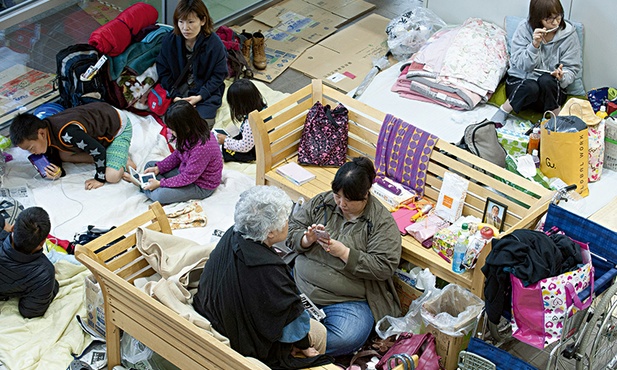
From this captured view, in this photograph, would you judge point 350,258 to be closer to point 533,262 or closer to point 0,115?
point 533,262

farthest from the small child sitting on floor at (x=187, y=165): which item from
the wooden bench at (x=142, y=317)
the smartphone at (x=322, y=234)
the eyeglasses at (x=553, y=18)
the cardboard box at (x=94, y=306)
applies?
the eyeglasses at (x=553, y=18)

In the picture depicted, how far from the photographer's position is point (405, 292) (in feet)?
15.4

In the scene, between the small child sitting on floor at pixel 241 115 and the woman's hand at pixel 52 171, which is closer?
the small child sitting on floor at pixel 241 115

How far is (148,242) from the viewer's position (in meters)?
4.37

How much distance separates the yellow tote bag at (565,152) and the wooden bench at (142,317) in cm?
234

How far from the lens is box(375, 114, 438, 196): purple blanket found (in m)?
5.00

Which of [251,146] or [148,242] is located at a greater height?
[148,242]

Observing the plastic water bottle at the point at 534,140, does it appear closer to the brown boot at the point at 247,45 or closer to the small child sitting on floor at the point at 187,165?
the small child sitting on floor at the point at 187,165

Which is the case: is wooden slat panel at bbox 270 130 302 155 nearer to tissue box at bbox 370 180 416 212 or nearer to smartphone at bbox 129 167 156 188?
tissue box at bbox 370 180 416 212

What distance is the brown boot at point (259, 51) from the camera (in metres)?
7.12

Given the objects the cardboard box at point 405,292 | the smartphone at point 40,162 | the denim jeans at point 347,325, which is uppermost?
the denim jeans at point 347,325

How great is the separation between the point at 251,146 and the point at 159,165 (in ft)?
2.18

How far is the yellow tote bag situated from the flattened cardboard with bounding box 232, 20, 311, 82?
2540 millimetres

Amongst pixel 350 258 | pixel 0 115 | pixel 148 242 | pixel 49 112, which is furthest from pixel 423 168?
pixel 0 115
